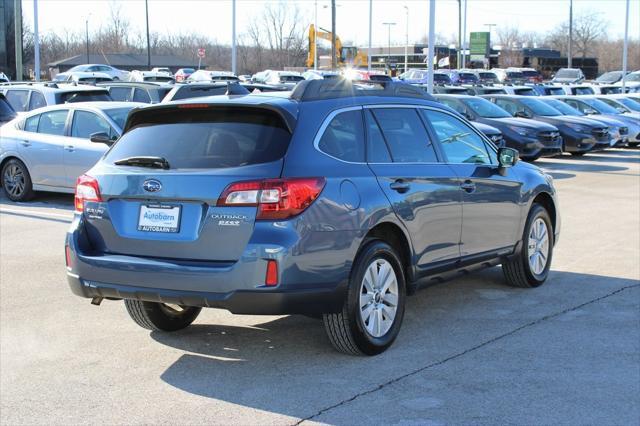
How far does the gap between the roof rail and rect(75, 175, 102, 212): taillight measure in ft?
4.64

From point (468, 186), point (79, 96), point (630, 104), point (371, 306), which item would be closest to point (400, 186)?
point (371, 306)

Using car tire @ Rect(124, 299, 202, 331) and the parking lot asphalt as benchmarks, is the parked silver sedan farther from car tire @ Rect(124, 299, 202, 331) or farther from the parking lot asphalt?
car tire @ Rect(124, 299, 202, 331)

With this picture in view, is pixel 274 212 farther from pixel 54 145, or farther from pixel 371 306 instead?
pixel 54 145

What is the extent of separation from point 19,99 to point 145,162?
13160 millimetres

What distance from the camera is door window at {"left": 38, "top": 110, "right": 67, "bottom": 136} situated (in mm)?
14281

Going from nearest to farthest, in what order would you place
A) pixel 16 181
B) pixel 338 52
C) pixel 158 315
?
pixel 158 315 < pixel 16 181 < pixel 338 52

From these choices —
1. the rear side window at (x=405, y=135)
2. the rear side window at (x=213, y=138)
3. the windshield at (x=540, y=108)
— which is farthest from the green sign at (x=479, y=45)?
the rear side window at (x=213, y=138)

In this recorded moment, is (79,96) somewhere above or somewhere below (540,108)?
above

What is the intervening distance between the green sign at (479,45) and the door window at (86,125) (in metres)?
84.3

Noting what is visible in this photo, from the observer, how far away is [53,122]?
1440 cm

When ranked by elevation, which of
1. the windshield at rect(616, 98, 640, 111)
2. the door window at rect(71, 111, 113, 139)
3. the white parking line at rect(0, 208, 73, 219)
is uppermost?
the windshield at rect(616, 98, 640, 111)

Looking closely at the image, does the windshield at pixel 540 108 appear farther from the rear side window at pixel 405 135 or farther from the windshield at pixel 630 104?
the rear side window at pixel 405 135

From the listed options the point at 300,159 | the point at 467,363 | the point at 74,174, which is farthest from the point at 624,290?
the point at 74,174

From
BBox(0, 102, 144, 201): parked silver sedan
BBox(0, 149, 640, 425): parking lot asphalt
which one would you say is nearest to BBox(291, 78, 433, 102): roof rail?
BBox(0, 149, 640, 425): parking lot asphalt
